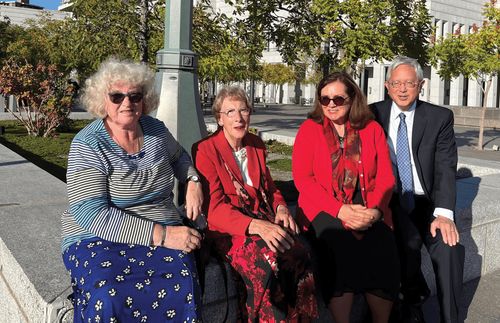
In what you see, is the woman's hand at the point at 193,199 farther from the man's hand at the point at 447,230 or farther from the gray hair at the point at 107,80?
the man's hand at the point at 447,230

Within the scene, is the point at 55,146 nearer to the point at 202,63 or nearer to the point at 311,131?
the point at 202,63

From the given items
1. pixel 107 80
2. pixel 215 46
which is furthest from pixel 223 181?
pixel 215 46

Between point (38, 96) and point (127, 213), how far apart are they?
11.9 meters

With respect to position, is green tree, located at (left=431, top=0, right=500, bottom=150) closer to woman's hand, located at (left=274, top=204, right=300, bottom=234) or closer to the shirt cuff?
the shirt cuff

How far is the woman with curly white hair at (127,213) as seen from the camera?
2230 mm

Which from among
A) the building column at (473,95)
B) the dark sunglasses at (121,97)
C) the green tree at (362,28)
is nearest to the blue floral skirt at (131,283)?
the dark sunglasses at (121,97)

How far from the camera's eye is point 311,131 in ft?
10.9

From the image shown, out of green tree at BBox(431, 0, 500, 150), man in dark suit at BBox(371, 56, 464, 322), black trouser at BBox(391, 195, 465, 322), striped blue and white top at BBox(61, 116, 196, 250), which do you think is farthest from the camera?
green tree at BBox(431, 0, 500, 150)

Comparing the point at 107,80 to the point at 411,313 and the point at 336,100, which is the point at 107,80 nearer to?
the point at 336,100

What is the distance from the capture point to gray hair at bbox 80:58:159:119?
2.76 m

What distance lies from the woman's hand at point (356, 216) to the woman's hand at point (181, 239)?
930mm

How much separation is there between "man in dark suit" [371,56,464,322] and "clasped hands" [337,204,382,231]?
47cm

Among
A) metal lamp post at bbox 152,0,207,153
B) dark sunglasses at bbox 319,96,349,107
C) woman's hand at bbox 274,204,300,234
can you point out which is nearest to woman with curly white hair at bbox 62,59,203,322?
woman's hand at bbox 274,204,300,234

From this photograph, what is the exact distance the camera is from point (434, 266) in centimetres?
339
